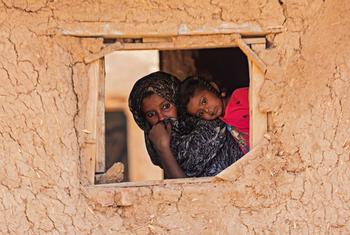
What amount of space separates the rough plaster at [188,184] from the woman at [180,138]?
0.54 metres

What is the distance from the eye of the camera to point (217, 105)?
5770mm

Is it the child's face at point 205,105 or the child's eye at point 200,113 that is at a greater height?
the child's face at point 205,105

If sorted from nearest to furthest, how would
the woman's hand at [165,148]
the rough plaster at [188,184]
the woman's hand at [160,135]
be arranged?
the rough plaster at [188,184], the woman's hand at [165,148], the woman's hand at [160,135]

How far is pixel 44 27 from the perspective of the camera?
16.5 ft

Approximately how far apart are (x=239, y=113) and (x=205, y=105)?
216 millimetres

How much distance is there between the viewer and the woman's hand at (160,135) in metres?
5.69

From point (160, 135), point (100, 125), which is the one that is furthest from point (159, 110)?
point (100, 125)

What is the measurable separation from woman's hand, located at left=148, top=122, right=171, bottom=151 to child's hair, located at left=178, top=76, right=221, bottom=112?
0.18 m

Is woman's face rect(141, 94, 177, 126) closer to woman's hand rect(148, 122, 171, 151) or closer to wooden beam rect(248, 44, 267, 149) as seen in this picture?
woman's hand rect(148, 122, 171, 151)

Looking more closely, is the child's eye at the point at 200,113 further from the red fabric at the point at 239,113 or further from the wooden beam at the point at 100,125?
the wooden beam at the point at 100,125

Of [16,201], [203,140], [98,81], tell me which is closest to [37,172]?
[16,201]

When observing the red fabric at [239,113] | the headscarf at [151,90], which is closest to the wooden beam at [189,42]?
the red fabric at [239,113]

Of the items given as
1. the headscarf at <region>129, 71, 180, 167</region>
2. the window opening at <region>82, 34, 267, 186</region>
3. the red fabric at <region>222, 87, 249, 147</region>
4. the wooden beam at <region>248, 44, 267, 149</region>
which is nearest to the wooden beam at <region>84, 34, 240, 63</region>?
the window opening at <region>82, 34, 267, 186</region>

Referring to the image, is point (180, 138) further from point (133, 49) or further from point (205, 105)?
point (133, 49)
